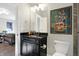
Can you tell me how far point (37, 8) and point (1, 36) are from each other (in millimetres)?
691

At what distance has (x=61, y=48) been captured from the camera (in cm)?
148

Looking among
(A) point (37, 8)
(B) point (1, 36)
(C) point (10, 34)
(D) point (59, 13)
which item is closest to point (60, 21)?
(D) point (59, 13)

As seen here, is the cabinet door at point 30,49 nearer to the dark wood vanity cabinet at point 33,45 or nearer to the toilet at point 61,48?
the dark wood vanity cabinet at point 33,45

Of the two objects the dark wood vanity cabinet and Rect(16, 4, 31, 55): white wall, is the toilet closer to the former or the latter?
the dark wood vanity cabinet

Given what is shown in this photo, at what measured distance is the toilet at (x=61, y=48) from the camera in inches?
57.8

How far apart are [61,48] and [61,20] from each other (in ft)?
1.39

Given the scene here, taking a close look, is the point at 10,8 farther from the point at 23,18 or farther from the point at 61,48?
the point at 61,48

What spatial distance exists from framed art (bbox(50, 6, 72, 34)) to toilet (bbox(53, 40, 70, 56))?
0.17 m

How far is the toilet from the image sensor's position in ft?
4.82

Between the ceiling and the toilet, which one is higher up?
the ceiling

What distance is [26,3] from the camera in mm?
1490

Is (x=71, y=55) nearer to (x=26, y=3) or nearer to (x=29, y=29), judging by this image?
(x=29, y=29)

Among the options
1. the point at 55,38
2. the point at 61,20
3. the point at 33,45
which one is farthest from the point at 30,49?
the point at 61,20

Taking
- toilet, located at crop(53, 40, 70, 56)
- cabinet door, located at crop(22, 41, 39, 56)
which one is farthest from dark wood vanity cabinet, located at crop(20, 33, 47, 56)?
toilet, located at crop(53, 40, 70, 56)
